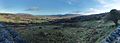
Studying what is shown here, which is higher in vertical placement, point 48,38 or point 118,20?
point 118,20

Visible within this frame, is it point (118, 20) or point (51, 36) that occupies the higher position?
point (118, 20)

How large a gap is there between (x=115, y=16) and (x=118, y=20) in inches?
127

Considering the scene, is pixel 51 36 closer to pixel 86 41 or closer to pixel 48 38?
pixel 48 38

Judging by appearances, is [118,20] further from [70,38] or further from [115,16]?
[70,38]

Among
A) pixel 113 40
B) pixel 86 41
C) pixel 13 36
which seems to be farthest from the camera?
pixel 86 41

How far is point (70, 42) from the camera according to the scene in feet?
516

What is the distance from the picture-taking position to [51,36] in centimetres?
17275

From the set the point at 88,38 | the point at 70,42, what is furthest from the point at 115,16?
the point at 70,42

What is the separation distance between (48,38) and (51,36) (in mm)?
6866

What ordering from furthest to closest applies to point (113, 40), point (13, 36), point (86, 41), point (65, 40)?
point (65, 40) < point (86, 41) < point (13, 36) < point (113, 40)

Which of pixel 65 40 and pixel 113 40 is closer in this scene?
pixel 113 40

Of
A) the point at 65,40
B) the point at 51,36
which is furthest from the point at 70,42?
the point at 51,36

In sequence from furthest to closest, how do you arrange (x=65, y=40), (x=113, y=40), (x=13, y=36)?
(x=65, y=40), (x=13, y=36), (x=113, y=40)

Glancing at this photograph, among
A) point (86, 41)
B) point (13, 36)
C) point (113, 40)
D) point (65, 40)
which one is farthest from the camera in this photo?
point (65, 40)
